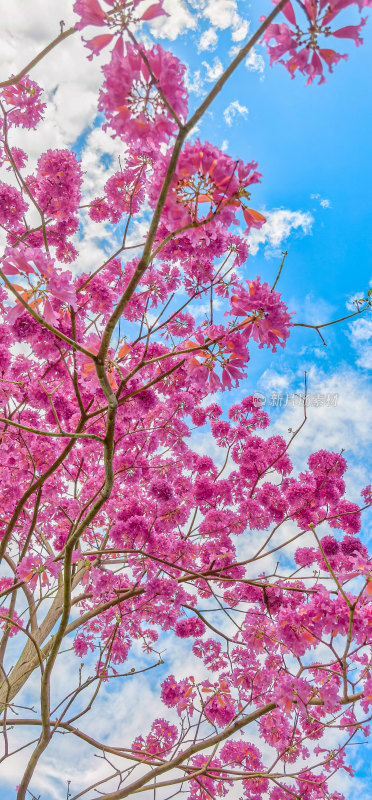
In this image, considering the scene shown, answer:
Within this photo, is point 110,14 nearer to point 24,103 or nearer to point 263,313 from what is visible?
point 263,313

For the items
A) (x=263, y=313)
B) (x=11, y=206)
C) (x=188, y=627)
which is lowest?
(x=188, y=627)

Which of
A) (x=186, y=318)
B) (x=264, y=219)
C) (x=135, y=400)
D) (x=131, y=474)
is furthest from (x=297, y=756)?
(x=264, y=219)

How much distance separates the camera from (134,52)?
5.05 feet

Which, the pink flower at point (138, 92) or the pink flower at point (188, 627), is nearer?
the pink flower at point (138, 92)

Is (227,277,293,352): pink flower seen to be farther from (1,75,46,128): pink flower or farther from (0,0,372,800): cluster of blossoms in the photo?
(1,75,46,128): pink flower

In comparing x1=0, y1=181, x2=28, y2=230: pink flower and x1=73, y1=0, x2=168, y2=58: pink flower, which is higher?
x1=0, y1=181, x2=28, y2=230: pink flower

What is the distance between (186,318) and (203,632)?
3.94 meters

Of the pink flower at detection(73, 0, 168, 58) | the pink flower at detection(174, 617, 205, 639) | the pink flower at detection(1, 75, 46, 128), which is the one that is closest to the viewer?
the pink flower at detection(73, 0, 168, 58)

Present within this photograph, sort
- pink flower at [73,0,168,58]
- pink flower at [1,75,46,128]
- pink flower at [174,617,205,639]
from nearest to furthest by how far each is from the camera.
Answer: pink flower at [73,0,168,58] → pink flower at [1,75,46,128] → pink flower at [174,617,205,639]

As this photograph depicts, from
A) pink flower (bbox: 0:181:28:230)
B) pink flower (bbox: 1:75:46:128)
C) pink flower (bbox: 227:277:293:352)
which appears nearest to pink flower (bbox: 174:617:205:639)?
pink flower (bbox: 227:277:293:352)

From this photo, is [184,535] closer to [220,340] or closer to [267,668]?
[267,668]

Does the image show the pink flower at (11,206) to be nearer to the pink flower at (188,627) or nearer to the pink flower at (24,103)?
the pink flower at (24,103)

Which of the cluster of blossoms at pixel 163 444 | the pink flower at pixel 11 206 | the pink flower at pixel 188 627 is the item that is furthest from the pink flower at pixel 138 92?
the pink flower at pixel 188 627

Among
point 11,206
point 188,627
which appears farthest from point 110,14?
point 188,627
